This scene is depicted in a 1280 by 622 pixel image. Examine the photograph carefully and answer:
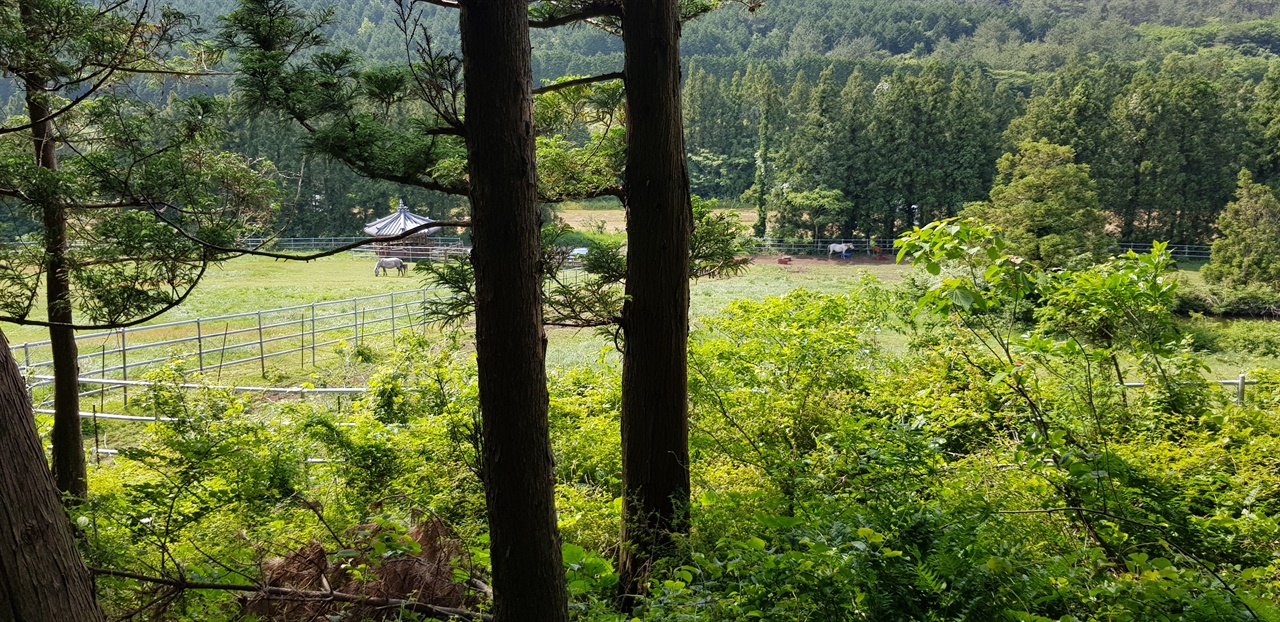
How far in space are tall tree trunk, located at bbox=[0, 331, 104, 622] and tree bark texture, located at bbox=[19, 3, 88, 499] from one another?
405 centimetres

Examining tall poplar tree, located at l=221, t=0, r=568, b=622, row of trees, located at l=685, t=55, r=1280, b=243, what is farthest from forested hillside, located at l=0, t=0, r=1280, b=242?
tall poplar tree, located at l=221, t=0, r=568, b=622

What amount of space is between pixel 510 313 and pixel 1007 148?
39990mm

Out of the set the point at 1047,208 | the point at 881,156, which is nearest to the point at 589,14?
the point at 1047,208

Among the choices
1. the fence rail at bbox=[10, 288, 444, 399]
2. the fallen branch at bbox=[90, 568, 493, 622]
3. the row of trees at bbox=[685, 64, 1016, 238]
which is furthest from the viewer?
the row of trees at bbox=[685, 64, 1016, 238]

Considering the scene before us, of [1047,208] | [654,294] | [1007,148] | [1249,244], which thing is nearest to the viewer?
[654,294]

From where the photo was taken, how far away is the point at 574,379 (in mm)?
7223

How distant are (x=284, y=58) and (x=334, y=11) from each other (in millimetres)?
587

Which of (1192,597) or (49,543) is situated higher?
(49,543)

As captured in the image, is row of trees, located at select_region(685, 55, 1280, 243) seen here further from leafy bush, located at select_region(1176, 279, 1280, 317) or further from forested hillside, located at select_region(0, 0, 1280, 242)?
leafy bush, located at select_region(1176, 279, 1280, 317)

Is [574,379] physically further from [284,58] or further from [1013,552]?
[1013,552]

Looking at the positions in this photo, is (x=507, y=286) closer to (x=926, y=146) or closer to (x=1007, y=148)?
(x=926, y=146)

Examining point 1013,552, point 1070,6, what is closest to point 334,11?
point 1013,552

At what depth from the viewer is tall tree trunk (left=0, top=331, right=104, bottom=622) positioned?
165 cm

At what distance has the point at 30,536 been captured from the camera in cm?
168
